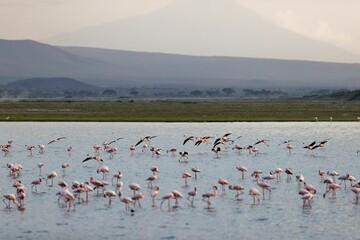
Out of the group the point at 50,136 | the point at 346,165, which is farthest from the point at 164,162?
the point at 50,136

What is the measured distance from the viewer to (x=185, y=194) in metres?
20.2

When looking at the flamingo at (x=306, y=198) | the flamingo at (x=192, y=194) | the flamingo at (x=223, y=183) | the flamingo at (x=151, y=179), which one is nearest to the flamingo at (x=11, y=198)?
the flamingo at (x=192, y=194)

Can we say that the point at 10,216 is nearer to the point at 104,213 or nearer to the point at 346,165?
the point at 104,213

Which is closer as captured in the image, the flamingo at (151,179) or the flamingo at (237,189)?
the flamingo at (237,189)

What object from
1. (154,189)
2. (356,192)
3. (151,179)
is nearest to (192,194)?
(154,189)

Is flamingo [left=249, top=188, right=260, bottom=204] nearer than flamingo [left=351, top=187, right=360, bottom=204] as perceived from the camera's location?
Yes

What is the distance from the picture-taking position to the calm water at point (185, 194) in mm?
15664

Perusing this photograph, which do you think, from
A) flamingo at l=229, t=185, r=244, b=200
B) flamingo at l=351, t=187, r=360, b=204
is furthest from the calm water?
flamingo at l=351, t=187, r=360, b=204

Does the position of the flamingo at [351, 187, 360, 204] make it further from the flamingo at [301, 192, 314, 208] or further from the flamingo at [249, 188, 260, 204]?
the flamingo at [249, 188, 260, 204]

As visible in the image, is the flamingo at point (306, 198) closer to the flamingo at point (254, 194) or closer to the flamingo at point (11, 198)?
the flamingo at point (254, 194)

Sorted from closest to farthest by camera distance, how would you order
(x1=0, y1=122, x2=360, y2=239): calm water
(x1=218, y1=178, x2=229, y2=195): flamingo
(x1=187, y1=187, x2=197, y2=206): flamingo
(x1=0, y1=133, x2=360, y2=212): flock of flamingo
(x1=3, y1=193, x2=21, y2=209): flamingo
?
(x1=0, y1=122, x2=360, y2=239): calm water, (x1=3, y1=193, x2=21, y2=209): flamingo, (x1=0, y1=133, x2=360, y2=212): flock of flamingo, (x1=187, y1=187, x2=197, y2=206): flamingo, (x1=218, y1=178, x2=229, y2=195): flamingo

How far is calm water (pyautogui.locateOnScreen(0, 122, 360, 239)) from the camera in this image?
51.4 ft

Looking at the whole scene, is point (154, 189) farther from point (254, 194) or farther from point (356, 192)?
point (356, 192)

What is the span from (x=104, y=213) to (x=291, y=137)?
75.5 feet
